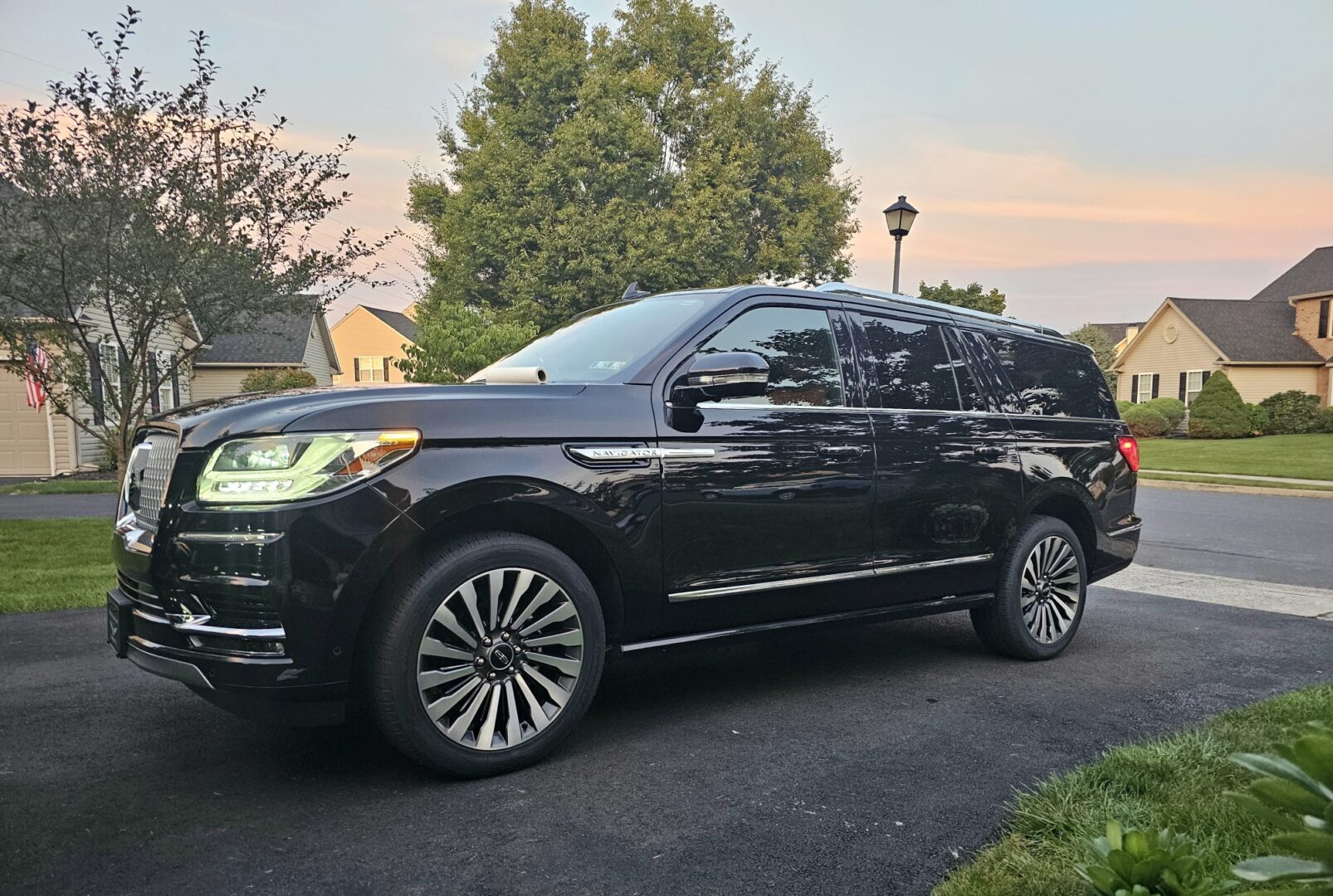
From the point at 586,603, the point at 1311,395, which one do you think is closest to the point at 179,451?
the point at 586,603

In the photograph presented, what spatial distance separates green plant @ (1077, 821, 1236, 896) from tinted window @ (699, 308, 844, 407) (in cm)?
245

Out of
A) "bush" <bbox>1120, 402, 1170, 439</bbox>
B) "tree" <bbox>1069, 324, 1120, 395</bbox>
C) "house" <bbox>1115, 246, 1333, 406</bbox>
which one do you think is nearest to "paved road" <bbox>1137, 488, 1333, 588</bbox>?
"bush" <bbox>1120, 402, 1170, 439</bbox>

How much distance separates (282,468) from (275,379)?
27719 millimetres

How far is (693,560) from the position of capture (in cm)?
381

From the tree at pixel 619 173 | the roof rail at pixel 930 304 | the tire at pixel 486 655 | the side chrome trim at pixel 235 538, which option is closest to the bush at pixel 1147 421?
the tree at pixel 619 173

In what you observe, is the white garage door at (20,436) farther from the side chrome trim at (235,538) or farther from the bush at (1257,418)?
the bush at (1257,418)

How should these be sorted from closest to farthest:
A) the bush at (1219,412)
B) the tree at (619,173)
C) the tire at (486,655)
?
the tire at (486,655), the tree at (619,173), the bush at (1219,412)

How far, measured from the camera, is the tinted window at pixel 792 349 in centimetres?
421

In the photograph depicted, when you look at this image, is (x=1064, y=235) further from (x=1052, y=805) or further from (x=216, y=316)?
(x=1052, y=805)

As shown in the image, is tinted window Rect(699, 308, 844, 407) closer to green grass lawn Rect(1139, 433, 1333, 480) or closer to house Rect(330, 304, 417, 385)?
green grass lawn Rect(1139, 433, 1333, 480)

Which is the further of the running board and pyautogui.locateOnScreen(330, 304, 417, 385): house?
pyautogui.locateOnScreen(330, 304, 417, 385): house

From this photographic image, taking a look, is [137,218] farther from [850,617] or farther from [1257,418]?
[1257,418]

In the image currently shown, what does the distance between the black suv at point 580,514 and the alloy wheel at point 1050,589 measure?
2cm

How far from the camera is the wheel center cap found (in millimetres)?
3336
